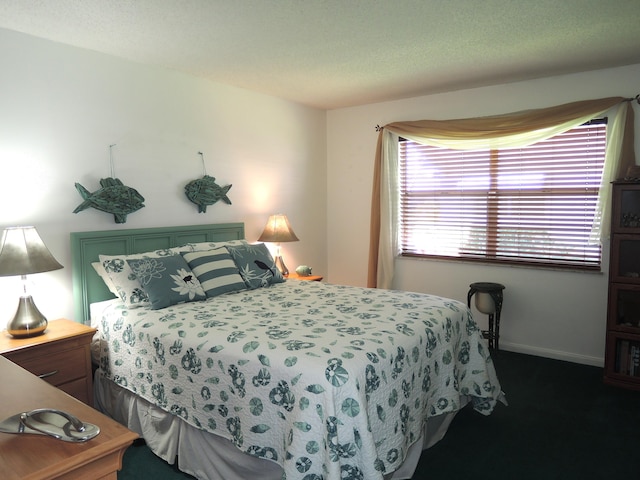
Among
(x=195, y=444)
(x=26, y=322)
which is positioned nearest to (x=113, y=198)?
(x=26, y=322)

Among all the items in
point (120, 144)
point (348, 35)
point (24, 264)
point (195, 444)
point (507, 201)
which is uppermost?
point (348, 35)

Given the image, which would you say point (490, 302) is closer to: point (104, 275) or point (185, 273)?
point (185, 273)

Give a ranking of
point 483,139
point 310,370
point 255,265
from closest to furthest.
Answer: point 310,370 → point 255,265 → point 483,139

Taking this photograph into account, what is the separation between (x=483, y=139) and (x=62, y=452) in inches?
155

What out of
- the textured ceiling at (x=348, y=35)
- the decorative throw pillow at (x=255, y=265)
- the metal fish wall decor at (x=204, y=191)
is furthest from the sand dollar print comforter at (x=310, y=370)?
the textured ceiling at (x=348, y=35)

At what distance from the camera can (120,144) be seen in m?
3.23

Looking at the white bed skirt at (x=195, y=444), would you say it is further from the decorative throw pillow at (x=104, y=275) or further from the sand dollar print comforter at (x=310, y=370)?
the decorative throw pillow at (x=104, y=275)

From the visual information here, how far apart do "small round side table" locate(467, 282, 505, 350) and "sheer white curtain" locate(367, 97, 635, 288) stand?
34.9 inches

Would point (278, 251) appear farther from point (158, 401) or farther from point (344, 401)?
point (344, 401)

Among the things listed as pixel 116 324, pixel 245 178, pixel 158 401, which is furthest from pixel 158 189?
pixel 158 401

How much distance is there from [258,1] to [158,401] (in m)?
2.16

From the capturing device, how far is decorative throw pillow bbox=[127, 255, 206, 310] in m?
2.79

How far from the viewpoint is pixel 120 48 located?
3.00m

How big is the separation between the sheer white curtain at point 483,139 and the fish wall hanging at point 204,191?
1.71 meters
